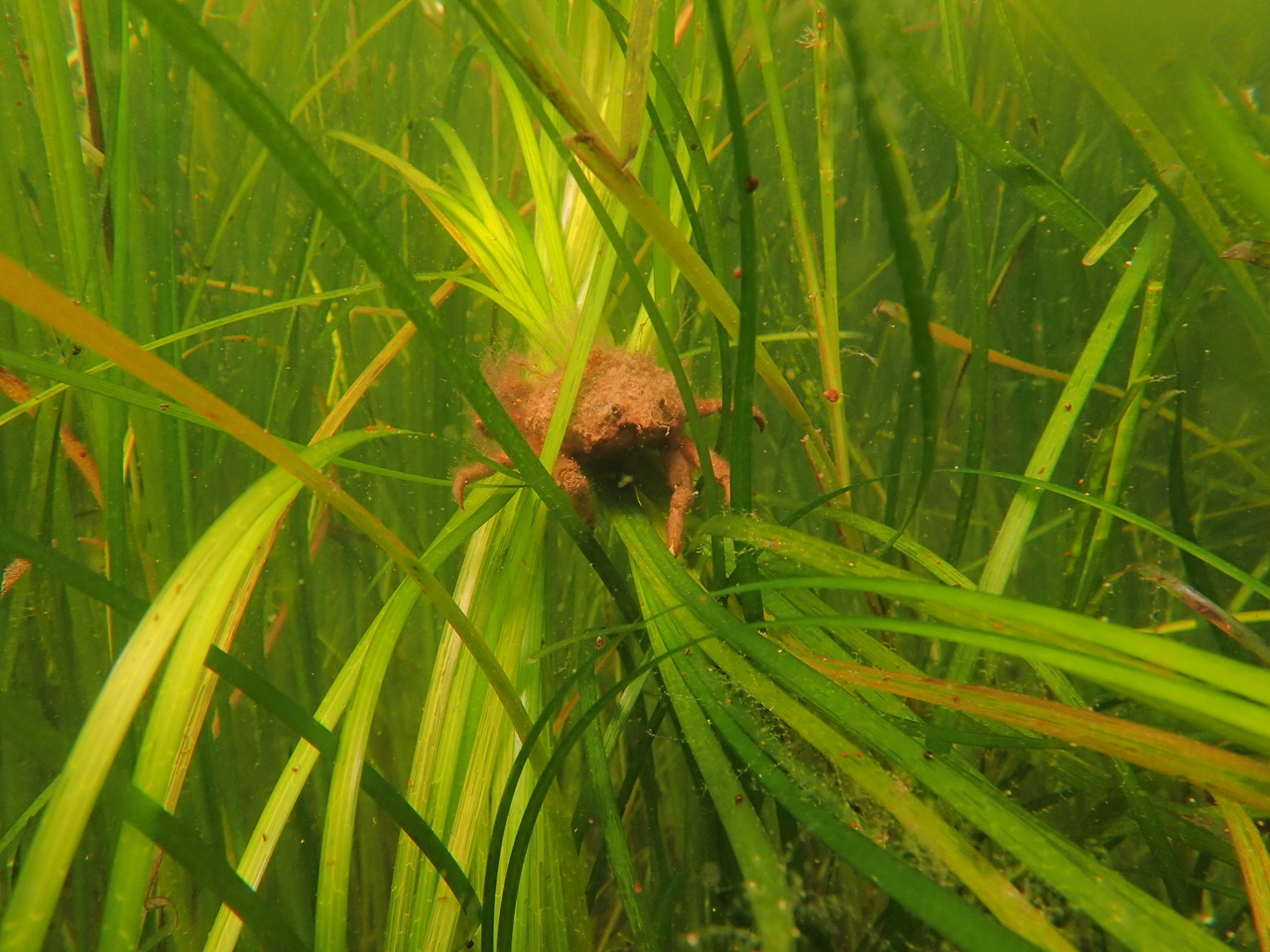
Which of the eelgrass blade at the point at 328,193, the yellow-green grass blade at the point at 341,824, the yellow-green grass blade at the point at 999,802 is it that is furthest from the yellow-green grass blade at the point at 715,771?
the yellow-green grass blade at the point at 341,824

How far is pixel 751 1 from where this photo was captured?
3.44 ft

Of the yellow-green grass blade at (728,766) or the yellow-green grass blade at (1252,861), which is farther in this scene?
the yellow-green grass blade at (1252,861)

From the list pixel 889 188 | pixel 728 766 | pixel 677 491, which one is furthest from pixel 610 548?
pixel 889 188

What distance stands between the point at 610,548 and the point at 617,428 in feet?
2.24

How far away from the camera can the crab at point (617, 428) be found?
47.5 inches

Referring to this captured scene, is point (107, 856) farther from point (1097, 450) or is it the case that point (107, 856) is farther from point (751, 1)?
point (1097, 450)

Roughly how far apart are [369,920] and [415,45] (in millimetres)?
3937

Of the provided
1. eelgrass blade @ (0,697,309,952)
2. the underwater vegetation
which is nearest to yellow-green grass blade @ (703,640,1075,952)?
the underwater vegetation

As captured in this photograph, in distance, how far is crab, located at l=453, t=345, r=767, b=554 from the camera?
1.21 meters

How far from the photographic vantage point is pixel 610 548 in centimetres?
183

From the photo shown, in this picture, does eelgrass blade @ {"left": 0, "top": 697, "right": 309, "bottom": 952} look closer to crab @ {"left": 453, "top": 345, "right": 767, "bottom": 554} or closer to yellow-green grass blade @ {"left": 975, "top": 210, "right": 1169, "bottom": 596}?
crab @ {"left": 453, "top": 345, "right": 767, "bottom": 554}

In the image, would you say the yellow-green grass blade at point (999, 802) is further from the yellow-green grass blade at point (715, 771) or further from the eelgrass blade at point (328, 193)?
the eelgrass blade at point (328, 193)

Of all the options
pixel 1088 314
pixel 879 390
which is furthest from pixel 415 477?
pixel 1088 314

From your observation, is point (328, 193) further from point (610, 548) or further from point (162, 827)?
point (610, 548)
